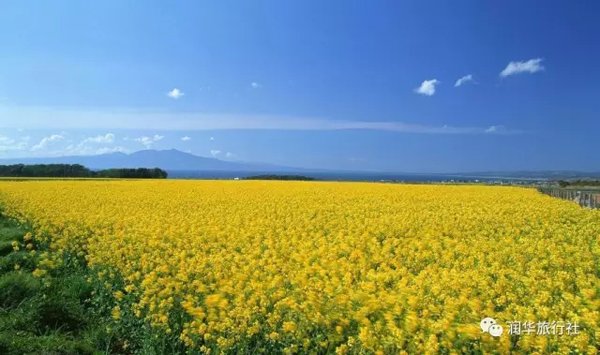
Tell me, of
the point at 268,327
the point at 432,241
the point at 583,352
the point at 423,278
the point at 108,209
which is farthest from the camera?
the point at 108,209

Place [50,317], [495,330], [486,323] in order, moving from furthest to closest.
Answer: [50,317] → [486,323] → [495,330]

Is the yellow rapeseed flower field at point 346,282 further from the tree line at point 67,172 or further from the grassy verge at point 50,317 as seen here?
the tree line at point 67,172

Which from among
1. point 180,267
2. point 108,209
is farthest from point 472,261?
point 108,209

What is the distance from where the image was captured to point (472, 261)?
243 inches

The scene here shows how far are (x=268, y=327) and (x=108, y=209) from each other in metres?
9.91

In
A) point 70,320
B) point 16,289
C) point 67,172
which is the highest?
point 67,172

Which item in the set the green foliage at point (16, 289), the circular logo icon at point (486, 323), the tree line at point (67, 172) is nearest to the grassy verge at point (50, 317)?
the green foliage at point (16, 289)

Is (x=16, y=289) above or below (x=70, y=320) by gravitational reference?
above

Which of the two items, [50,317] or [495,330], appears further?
[50,317]

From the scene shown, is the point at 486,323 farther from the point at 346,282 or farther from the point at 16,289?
the point at 16,289

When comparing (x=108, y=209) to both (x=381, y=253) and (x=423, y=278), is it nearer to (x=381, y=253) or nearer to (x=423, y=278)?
(x=381, y=253)

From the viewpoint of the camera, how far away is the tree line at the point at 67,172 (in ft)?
163

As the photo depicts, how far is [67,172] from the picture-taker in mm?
51156

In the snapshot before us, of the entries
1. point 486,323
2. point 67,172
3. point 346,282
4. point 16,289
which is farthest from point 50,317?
point 67,172
